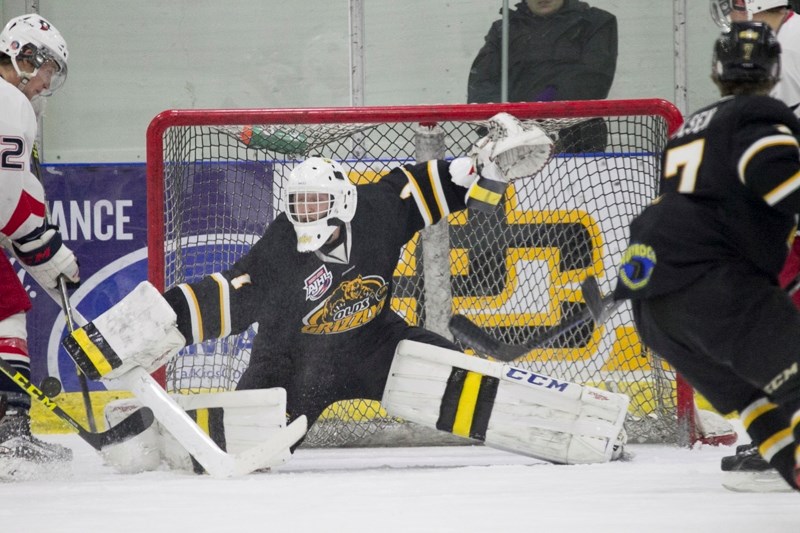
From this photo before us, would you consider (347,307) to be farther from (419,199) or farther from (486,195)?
(486,195)

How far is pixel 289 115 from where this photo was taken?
3447 millimetres

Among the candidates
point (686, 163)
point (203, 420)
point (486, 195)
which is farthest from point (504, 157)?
point (203, 420)

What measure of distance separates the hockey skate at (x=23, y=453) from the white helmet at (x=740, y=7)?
2060 millimetres

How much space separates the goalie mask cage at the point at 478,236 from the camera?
3580 mm

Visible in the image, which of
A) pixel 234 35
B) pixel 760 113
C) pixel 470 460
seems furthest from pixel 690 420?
pixel 234 35

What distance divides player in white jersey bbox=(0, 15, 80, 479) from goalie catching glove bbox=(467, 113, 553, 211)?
1206mm

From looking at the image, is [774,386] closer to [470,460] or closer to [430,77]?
[470,460]

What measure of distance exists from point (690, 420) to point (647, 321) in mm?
1367

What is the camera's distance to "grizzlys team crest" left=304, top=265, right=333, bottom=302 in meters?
3.03

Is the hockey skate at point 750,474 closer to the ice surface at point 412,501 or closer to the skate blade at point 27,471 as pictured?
the ice surface at point 412,501

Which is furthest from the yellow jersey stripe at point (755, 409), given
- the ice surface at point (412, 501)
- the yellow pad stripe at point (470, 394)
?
the yellow pad stripe at point (470, 394)

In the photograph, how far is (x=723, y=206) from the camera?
6.71 feet

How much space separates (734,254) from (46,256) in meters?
1.99

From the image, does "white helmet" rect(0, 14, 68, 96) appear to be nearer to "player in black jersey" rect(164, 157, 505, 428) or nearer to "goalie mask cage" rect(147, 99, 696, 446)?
"goalie mask cage" rect(147, 99, 696, 446)
